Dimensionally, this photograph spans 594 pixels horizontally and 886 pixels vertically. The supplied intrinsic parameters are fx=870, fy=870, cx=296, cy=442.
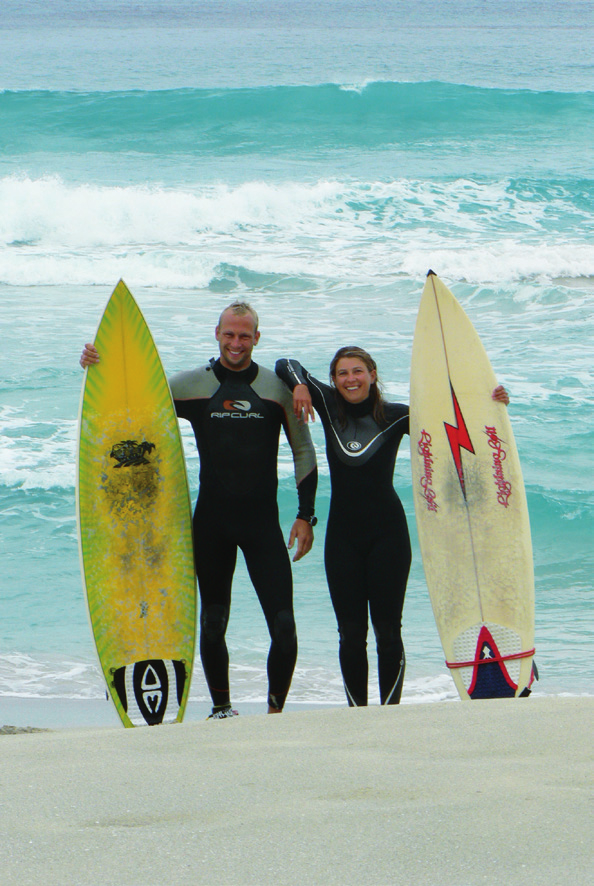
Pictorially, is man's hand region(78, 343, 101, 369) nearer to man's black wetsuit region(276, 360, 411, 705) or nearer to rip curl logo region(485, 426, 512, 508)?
man's black wetsuit region(276, 360, 411, 705)

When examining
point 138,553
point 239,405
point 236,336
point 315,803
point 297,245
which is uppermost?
point 297,245

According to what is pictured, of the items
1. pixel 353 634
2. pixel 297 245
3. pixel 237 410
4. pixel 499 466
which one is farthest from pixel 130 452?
pixel 297 245

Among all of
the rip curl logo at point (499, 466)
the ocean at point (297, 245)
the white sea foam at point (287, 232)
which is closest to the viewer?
the rip curl logo at point (499, 466)

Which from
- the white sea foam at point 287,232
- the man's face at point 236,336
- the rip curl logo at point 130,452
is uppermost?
the white sea foam at point 287,232

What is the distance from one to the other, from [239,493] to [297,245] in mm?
11972

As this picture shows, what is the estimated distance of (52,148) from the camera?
791 inches

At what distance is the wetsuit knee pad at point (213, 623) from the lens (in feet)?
10.4

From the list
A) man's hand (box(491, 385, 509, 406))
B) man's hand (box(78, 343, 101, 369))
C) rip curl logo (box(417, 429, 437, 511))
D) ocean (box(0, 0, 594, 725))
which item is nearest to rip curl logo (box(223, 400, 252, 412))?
man's hand (box(78, 343, 101, 369))

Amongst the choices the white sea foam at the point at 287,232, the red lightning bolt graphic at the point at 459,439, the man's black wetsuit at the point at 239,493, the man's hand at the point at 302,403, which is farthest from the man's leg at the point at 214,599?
the white sea foam at the point at 287,232

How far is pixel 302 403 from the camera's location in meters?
3.12

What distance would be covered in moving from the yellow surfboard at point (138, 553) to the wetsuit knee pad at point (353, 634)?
676mm

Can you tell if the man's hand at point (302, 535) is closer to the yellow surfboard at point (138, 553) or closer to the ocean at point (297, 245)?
the yellow surfboard at point (138, 553)

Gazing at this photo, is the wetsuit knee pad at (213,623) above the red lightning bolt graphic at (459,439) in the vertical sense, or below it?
below

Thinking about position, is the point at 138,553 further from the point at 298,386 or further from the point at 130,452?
the point at 298,386
